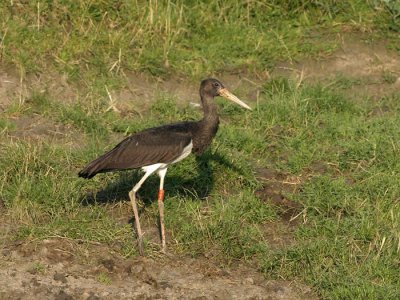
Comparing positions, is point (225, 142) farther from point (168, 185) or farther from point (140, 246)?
point (140, 246)

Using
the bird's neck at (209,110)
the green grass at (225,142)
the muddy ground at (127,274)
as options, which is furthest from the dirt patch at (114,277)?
the bird's neck at (209,110)

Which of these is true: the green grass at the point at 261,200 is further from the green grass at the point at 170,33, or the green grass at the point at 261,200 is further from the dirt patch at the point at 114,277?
the green grass at the point at 170,33

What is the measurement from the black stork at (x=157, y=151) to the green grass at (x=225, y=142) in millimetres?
359

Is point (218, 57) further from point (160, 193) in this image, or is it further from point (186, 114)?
point (160, 193)

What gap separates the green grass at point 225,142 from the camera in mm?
7809

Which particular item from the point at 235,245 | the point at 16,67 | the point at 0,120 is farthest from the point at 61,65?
the point at 235,245

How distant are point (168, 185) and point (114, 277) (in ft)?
5.11

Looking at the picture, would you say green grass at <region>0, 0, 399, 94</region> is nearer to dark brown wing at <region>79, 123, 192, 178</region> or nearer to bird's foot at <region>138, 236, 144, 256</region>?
dark brown wing at <region>79, 123, 192, 178</region>

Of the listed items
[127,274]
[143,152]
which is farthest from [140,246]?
[143,152]

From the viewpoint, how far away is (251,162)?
9.24 metres

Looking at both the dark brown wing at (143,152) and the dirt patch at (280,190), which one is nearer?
the dark brown wing at (143,152)

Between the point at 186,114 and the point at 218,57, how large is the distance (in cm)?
108

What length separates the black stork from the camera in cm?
790

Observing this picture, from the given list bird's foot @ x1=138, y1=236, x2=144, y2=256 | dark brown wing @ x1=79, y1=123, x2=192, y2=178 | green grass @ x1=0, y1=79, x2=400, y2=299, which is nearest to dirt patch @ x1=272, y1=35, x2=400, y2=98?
green grass @ x1=0, y1=79, x2=400, y2=299
